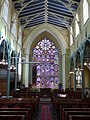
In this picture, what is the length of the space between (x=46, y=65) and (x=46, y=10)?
11.0 metres

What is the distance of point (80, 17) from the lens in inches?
874

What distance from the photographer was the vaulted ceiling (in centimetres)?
2241

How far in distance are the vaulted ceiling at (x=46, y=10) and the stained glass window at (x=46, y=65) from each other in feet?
16.7

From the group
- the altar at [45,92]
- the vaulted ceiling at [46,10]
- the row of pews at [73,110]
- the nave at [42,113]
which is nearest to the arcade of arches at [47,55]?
the vaulted ceiling at [46,10]

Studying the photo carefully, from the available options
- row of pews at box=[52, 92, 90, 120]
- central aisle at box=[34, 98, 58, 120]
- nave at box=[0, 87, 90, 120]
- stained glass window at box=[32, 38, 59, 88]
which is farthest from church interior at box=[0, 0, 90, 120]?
row of pews at box=[52, 92, 90, 120]

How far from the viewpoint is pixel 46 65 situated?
112 ft

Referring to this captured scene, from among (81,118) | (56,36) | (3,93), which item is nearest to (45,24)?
(56,36)

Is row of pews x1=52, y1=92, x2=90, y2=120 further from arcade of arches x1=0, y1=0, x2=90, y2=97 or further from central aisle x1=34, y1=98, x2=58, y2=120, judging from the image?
arcade of arches x1=0, y1=0, x2=90, y2=97

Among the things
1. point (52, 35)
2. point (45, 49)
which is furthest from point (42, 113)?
point (45, 49)

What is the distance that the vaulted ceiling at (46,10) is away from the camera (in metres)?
22.4

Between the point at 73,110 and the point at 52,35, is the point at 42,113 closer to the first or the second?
the point at 73,110

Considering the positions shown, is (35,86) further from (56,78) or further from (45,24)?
(45,24)

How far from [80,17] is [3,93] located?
1194 centimetres

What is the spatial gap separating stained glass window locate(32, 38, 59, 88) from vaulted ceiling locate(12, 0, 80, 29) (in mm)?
5076
